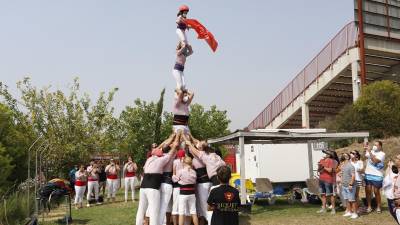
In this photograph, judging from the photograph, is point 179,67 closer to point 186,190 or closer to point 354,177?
point 186,190

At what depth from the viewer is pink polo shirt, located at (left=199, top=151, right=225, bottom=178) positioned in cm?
957

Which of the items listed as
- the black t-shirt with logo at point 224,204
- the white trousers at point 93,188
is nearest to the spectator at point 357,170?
the black t-shirt with logo at point 224,204

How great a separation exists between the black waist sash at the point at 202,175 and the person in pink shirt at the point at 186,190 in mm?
311

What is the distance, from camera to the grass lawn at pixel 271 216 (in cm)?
1179

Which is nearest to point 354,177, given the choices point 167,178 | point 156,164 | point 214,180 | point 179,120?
point 214,180

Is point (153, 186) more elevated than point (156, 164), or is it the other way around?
point (156, 164)

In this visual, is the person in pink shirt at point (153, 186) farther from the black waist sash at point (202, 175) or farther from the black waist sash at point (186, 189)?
the black waist sash at point (202, 175)

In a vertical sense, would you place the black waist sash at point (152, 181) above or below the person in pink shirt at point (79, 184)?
above

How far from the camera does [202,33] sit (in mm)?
11273

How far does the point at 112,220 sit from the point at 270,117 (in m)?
20.3

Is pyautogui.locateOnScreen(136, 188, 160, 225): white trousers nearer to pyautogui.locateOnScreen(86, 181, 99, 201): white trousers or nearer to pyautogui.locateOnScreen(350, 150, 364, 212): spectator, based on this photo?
pyautogui.locateOnScreen(350, 150, 364, 212): spectator

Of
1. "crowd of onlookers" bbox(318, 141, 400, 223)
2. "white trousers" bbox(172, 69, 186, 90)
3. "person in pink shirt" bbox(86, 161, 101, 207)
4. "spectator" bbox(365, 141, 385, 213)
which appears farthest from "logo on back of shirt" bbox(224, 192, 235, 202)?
"person in pink shirt" bbox(86, 161, 101, 207)

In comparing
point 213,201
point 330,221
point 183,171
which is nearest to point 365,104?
point 330,221

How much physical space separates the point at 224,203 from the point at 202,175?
12.1 feet
